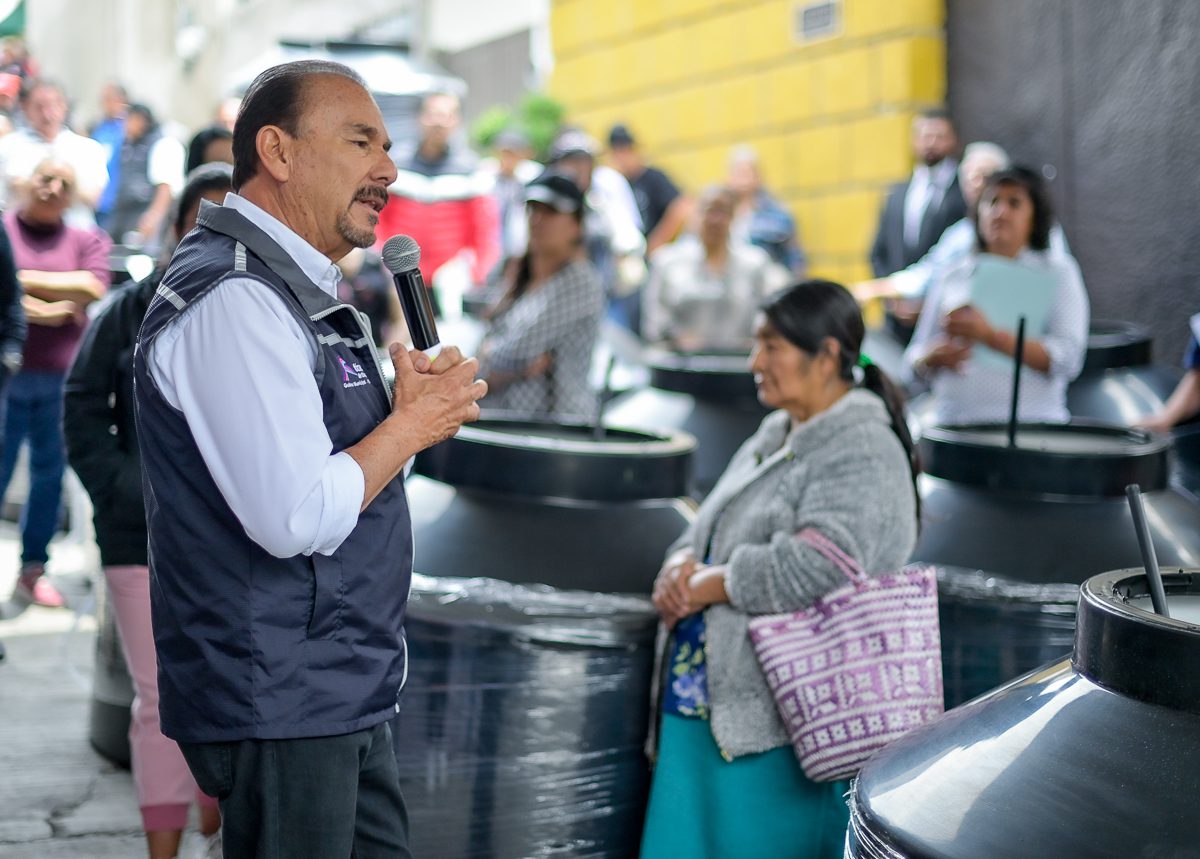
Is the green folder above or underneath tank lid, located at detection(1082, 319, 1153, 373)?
above

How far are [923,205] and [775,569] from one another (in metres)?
5.84

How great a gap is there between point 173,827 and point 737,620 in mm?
1376

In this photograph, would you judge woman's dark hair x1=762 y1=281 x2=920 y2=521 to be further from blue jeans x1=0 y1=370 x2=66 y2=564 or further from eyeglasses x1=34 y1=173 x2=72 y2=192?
blue jeans x1=0 y1=370 x2=66 y2=564

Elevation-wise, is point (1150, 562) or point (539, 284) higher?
point (539, 284)

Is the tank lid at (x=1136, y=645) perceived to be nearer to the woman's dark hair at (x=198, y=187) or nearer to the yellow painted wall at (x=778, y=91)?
the woman's dark hair at (x=198, y=187)

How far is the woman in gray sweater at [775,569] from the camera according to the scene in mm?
3039

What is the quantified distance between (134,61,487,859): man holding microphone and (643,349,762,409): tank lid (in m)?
2.91

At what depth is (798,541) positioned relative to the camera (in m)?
3.02

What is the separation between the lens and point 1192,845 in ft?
5.72

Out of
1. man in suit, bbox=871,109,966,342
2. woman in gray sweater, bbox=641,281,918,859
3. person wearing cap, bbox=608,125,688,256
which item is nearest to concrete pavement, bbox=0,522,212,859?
woman in gray sweater, bbox=641,281,918,859

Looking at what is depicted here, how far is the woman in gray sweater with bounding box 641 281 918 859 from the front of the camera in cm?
304

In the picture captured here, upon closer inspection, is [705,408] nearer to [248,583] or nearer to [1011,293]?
[1011,293]

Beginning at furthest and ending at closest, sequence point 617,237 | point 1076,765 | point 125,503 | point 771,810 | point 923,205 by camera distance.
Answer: point 617,237 → point 923,205 → point 125,503 → point 771,810 → point 1076,765

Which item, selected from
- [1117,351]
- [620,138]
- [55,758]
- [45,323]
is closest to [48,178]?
[45,323]
